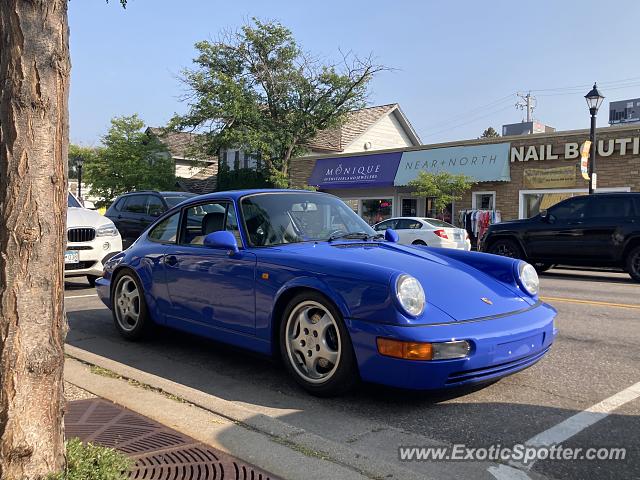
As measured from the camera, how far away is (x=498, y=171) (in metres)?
23.2

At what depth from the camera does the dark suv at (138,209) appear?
45.7 ft

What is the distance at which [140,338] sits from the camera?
5.89m

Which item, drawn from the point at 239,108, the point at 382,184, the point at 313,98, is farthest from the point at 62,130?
the point at 313,98

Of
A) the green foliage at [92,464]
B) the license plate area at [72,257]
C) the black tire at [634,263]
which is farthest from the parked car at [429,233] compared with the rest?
the green foliage at [92,464]

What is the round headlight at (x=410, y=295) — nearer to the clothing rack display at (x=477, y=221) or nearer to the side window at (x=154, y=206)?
the side window at (x=154, y=206)

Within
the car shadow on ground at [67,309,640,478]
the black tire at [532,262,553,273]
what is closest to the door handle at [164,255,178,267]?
the car shadow on ground at [67,309,640,478]

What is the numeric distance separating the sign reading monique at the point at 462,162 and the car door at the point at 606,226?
10724 millimetres

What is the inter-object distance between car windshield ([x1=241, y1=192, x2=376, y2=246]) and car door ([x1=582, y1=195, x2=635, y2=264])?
8.68 meters

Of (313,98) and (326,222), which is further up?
(313,98)

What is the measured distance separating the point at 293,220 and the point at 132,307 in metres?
2.08

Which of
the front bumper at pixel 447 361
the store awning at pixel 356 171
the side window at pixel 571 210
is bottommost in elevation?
the front bumper at pixel 447 361

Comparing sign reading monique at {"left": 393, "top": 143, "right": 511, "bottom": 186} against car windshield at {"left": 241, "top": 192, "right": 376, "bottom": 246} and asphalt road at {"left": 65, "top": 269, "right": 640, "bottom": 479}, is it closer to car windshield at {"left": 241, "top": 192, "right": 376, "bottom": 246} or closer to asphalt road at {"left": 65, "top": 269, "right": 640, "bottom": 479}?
asphalt road at {"left": 65, "top": 269, "right": 640, "bottom": 479}

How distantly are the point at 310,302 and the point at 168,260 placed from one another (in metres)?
1.88

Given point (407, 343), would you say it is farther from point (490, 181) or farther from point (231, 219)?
point (490, 181)
